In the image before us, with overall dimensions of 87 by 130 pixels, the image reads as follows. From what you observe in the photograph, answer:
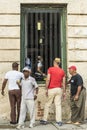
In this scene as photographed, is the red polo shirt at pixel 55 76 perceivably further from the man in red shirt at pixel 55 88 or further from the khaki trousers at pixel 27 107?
the khaki trousers at pixel 27 107

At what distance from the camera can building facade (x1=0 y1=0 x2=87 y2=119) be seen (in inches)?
517

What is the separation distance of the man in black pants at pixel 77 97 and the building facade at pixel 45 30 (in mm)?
991

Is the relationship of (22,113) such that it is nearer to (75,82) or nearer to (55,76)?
(55,76)

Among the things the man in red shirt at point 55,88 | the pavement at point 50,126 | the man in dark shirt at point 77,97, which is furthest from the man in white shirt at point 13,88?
the man in dark shirt at point 77,97

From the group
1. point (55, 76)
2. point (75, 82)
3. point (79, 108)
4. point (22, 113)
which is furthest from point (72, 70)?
point (22, 113)

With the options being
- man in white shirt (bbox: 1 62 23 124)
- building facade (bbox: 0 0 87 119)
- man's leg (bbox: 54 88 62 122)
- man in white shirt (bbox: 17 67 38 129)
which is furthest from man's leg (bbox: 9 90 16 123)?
man's leg (bbox: 54 88 62 122)

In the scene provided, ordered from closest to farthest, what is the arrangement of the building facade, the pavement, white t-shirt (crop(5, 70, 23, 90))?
the pavement, white t-shirt (crop(5, 70, 23, 90)), the building facade

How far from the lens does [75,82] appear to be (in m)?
12.3

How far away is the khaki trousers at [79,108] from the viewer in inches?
483

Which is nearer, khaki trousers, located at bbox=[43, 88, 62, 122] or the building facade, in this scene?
khaki trousers, located at bbox=[43, 88, 62, 122]

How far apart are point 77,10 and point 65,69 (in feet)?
6.27

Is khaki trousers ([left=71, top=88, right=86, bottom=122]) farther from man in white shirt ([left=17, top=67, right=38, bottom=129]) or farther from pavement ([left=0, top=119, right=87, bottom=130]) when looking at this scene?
man in white shirt ([left=17, top=67, right=38, bottom=129])

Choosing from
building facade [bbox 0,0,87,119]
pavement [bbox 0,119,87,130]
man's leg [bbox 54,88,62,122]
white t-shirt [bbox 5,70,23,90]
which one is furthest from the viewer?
building facade [bbox 0,0,87,119]

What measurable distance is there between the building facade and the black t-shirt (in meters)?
1.02
